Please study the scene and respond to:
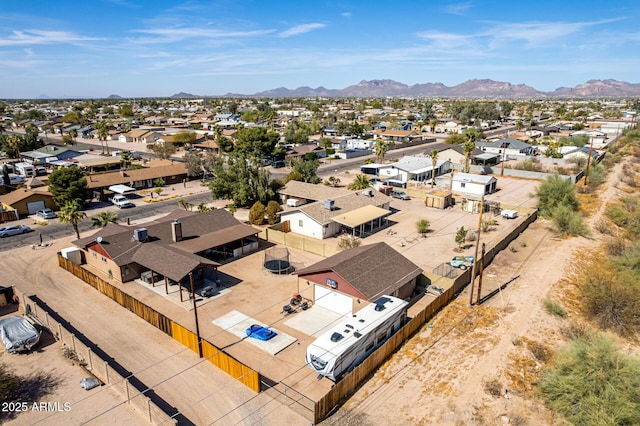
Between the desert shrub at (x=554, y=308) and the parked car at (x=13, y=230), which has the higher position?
the parked car at (x=13, y=230)

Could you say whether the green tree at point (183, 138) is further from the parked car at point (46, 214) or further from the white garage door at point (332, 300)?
the white garage door at point (332, 300)

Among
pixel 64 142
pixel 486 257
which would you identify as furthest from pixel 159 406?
pixel 64 142

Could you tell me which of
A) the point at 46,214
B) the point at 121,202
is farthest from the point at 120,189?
the point at 46,214

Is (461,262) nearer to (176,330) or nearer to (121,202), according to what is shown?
(176,330)

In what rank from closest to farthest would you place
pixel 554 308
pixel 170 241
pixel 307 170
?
pixel 554 308, pixel 170 241, pixel 307 170

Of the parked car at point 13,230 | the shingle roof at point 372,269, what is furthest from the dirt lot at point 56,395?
the parked car at point 13,230

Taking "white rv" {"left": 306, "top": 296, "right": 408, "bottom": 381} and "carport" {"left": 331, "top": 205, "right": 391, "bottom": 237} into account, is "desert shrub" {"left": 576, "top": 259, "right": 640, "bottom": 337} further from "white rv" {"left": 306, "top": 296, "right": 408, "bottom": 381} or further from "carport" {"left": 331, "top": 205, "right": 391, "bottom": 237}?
"carport" {"left": 331, "top": 205, "right": 391, "bottom": 237}
